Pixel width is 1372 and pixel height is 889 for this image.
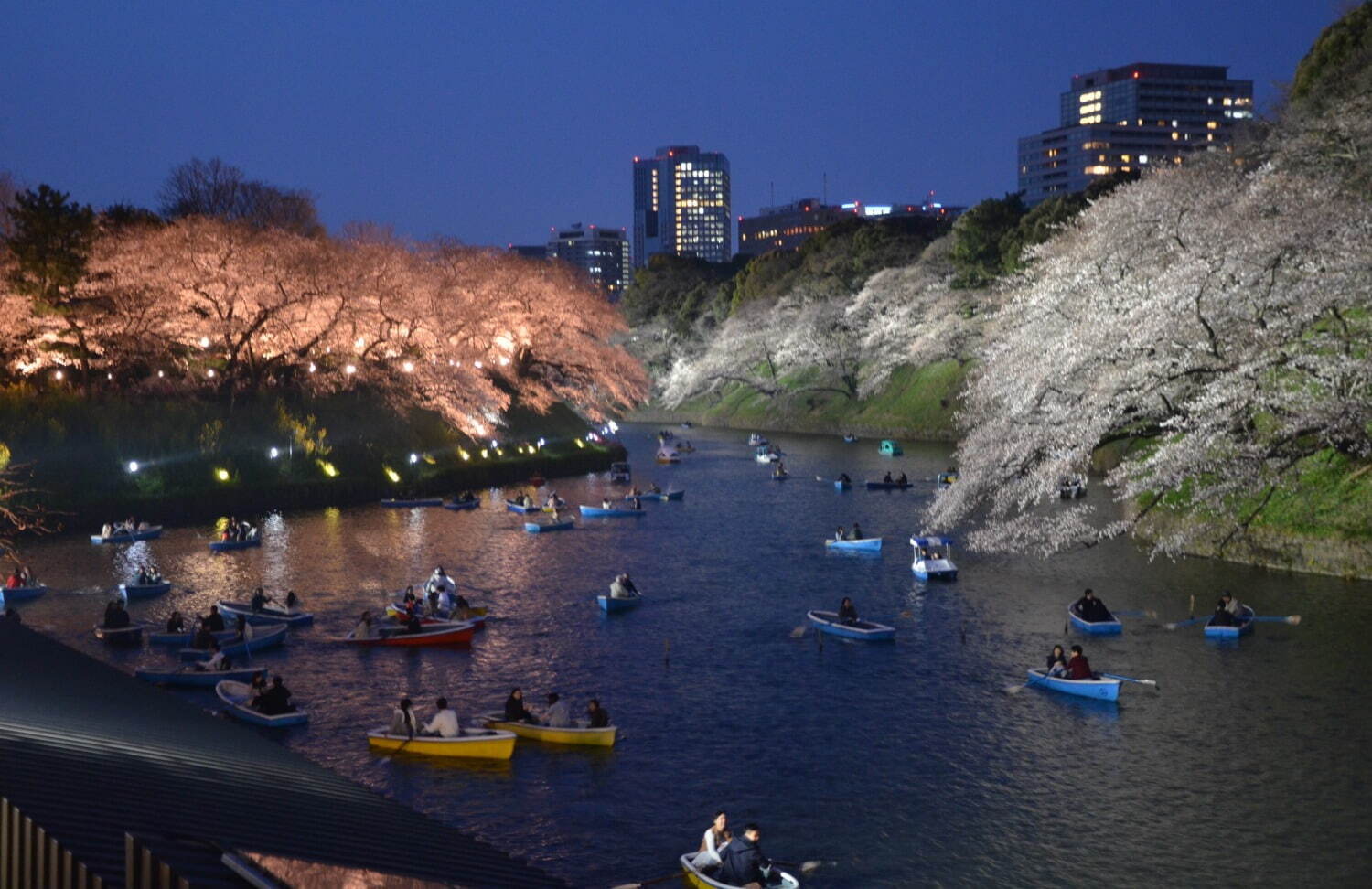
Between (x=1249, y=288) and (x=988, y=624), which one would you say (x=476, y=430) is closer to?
(x=988, y=624)

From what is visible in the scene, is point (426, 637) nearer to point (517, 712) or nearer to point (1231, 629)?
point (517, 712)

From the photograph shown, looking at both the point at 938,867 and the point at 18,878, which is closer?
the point at 18,878

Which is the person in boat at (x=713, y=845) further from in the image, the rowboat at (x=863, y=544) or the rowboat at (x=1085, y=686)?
the rowboat at (x=863, y=544)

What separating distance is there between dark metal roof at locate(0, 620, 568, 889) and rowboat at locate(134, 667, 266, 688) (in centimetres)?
752

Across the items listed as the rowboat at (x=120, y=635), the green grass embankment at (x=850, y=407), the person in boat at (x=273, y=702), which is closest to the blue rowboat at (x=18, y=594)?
the rowboat at (x=120, y=635)

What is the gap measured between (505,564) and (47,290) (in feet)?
87.6

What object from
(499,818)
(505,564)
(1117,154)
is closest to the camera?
(499,818)

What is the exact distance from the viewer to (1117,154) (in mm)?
169125

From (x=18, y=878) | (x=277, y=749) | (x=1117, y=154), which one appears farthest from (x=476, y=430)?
(x=1117, y=154)

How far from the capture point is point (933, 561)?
107 feet

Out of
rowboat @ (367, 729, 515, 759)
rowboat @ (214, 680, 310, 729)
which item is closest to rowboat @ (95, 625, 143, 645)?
rowboat @ (214, 680, 310, 729)

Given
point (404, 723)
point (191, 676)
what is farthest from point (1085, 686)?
point (191, 676)

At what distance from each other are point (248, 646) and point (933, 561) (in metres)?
18.4

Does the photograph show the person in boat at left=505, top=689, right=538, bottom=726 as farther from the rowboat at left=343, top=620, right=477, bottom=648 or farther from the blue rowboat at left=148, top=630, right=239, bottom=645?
the blue rowboat at left=148, top=630, right=239, bottom=645
